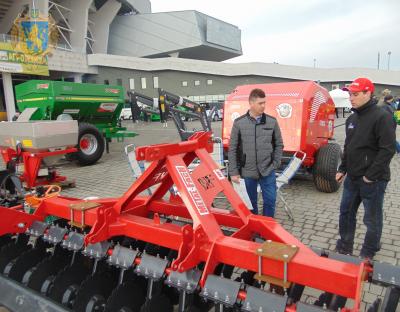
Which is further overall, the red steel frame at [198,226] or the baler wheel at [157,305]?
the baler wheel at [157,305]

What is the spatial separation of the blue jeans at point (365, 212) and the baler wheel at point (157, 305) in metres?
2.01

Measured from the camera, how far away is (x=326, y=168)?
5.61 m

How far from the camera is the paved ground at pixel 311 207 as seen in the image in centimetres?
377

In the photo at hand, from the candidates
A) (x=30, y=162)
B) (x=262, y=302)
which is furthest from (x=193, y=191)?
(x=30, y=162)

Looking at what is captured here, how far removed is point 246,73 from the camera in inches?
1510

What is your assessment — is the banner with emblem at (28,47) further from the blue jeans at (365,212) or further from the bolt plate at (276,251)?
the bolt plate at (276,251)

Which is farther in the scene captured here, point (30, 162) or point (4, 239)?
point (30, 162)

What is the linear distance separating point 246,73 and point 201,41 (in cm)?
976

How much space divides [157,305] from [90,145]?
7490 mm

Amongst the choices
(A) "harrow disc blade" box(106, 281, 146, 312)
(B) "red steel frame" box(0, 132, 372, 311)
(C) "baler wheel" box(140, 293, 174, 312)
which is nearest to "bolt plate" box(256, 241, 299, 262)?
(B) "red steel frame" box(0, 132, 372, 311)

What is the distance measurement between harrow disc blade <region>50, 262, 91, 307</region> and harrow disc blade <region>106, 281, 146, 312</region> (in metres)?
0.43

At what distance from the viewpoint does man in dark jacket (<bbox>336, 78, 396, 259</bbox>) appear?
9.77ft

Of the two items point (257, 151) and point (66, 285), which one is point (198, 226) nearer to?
point (66, 285)

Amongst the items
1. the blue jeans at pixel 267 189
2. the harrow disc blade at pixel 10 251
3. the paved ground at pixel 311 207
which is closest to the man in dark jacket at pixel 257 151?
the blue jeans at pixel 267 189
